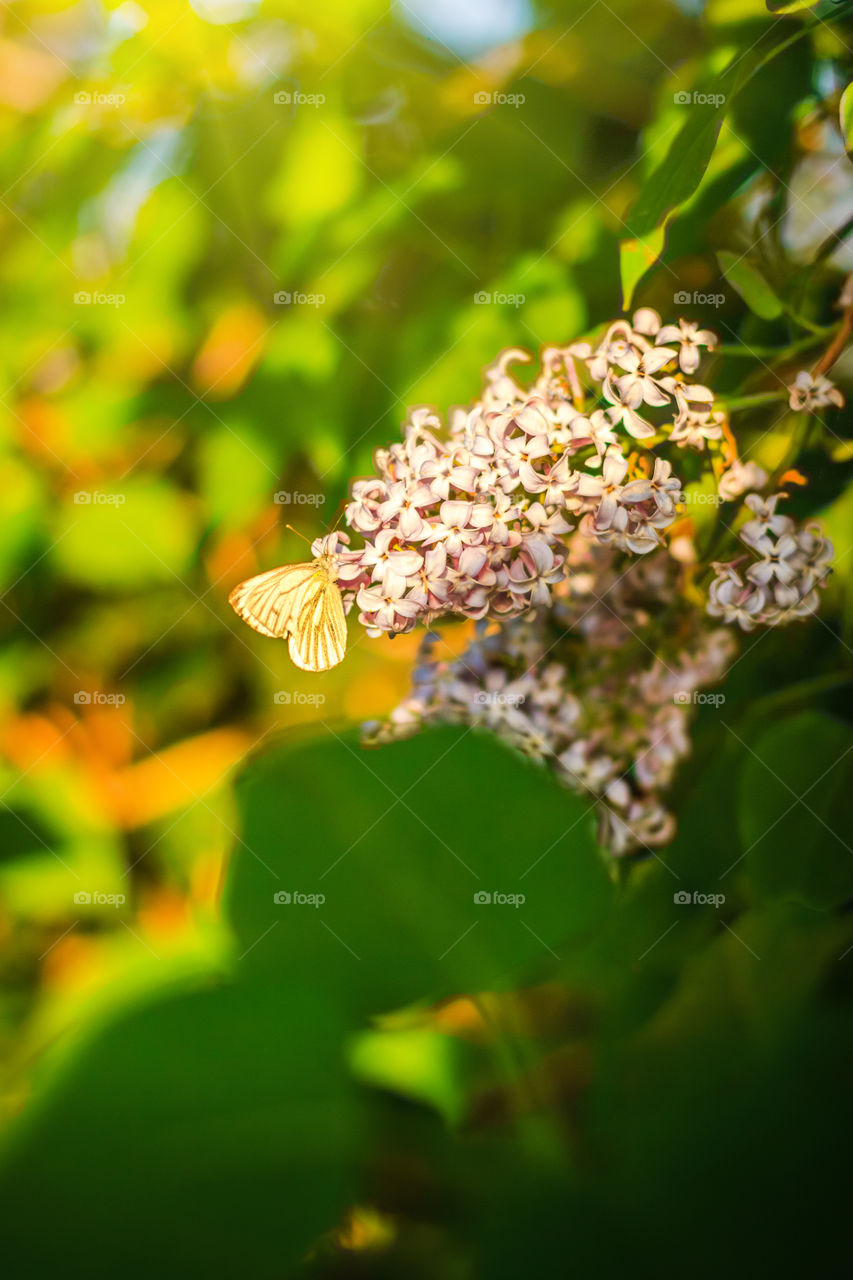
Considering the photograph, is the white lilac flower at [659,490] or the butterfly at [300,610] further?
the butterfly at [300,610]

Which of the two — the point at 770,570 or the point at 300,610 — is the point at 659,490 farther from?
the point at 300,610

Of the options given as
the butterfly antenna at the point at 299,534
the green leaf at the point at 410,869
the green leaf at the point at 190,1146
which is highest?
the butterfly antenna at the point at 299,534

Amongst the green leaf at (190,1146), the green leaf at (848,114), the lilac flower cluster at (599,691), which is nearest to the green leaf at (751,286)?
the green leaf at (848,114)

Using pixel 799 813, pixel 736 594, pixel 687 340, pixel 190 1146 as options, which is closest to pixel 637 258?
pixel 687 340

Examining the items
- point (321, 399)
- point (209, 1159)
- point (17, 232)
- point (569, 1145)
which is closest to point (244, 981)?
point (209, 1159)

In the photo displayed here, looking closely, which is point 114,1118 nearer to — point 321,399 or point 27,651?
point 27,651

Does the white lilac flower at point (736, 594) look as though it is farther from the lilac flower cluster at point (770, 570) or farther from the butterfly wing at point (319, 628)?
the butterfly wing at point (319, 628)
